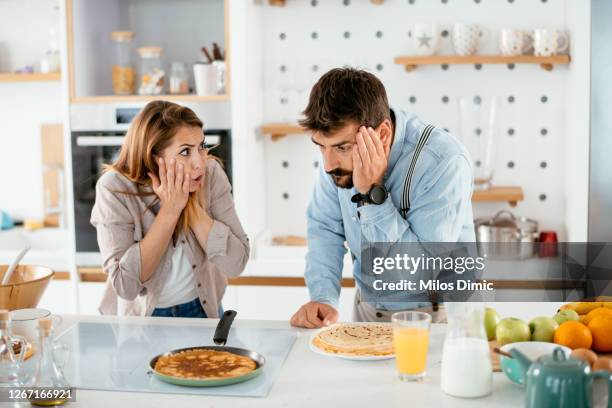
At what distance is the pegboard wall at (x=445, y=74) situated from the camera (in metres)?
3.65

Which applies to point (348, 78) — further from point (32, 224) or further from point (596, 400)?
point (32, 224)

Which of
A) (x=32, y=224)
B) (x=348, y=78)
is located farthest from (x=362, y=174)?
(x=32, y=224)

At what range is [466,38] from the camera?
3.52m

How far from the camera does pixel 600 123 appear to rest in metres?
3.17

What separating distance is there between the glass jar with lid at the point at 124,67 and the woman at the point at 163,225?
1.33 metres

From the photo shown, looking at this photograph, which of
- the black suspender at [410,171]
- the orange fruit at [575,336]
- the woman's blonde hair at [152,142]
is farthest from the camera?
the woman's blonde hair at [152,142]

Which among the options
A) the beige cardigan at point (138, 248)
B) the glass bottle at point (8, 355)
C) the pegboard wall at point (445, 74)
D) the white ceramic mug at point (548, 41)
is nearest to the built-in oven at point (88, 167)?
the pegboard wall at point (445, 74)

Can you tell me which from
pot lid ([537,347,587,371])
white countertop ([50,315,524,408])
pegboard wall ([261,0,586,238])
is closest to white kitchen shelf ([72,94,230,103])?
pegboard wall ([261,0,586,238])

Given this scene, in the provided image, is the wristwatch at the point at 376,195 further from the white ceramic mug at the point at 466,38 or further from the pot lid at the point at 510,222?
the white ceramic mug at the point at 466,38

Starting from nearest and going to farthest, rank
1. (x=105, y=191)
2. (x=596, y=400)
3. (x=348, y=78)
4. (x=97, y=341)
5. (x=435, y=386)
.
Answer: (x=596, y=400), (x=435, y=386), (x=97, y=341), (x=348, y=78), (x=105, y=191)

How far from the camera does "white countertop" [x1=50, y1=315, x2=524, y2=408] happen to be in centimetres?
155

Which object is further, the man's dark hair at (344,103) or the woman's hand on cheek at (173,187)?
the woman's hand on cheek at (173,187)

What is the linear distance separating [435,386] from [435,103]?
2.29 metres

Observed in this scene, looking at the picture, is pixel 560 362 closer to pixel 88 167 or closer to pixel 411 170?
pixel 411 170
